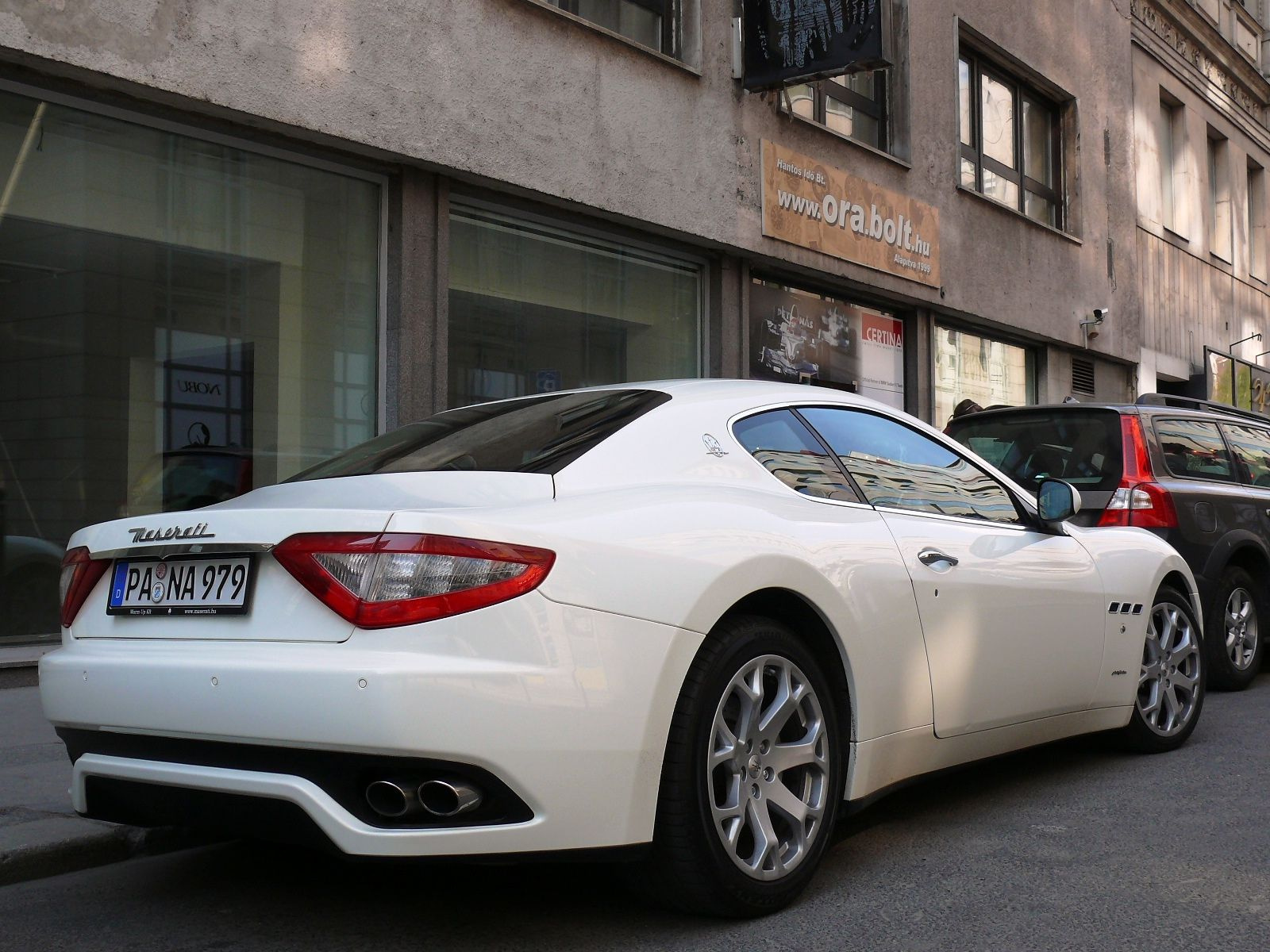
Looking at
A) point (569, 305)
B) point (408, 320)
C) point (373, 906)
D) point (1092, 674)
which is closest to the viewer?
point (373, 906)

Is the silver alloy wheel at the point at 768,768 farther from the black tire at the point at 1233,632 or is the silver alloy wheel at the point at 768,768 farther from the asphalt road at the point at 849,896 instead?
the black tire at the point at 1233,632

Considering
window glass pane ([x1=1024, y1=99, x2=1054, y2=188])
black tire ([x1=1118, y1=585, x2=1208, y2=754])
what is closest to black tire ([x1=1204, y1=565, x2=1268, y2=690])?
black tire ([x1=1118, y1=585, x2=1208, y2=754])

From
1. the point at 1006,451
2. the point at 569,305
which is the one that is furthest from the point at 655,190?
the point at 1006,451

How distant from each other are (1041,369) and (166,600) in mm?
16225

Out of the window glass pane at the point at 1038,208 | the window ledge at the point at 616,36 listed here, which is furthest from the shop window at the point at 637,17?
the window glass pane at the point at 1038,208

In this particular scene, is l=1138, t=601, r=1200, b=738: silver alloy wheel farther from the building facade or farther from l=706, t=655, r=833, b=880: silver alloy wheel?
the building facade

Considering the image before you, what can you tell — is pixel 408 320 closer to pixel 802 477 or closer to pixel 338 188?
pixel 338 188

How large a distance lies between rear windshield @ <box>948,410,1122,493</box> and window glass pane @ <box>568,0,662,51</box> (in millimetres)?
5029

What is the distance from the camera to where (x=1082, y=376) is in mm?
18953

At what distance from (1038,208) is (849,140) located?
588 centimetres

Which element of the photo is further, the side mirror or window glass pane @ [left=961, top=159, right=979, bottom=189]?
window glass pane @ [left=961, top=159, right=979, bottom=189]

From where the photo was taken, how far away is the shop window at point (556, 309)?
9828 millimetres

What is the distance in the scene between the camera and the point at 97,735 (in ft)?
10.8

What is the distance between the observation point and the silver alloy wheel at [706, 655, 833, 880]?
3314 millimetres
